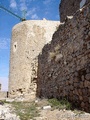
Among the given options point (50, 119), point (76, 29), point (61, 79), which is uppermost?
point (76, 29)

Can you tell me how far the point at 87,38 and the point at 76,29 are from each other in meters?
0.87

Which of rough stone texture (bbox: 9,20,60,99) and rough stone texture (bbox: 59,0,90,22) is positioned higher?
rough stone texture (bbox: 59,0,90,22)

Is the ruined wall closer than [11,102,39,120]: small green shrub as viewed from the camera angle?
No

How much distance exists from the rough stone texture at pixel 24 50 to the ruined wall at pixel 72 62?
22.6ft

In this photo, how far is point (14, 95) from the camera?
1540 centimetres

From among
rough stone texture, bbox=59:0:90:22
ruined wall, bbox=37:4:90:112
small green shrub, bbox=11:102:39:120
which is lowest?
small green shrub, bbox=11:102:39:120

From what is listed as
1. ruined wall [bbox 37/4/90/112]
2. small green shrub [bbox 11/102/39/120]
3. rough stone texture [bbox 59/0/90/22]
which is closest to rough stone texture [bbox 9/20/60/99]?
rough stone texture [bbox 59/0/90/22]

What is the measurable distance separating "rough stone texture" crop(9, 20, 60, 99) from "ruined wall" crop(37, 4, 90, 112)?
690 centimetres

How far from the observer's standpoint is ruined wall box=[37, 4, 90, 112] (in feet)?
17.4

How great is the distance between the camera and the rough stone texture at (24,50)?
15.3m

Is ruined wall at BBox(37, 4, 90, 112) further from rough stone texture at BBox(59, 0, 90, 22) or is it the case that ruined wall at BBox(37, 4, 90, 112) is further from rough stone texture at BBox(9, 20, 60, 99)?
rough stone texture at BBox(9, 20, 60, 99)

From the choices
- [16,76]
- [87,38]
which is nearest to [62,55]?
[87,38]

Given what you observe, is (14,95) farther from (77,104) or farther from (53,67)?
(77,104)

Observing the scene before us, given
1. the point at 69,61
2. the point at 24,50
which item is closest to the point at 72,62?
the point at 69,61
